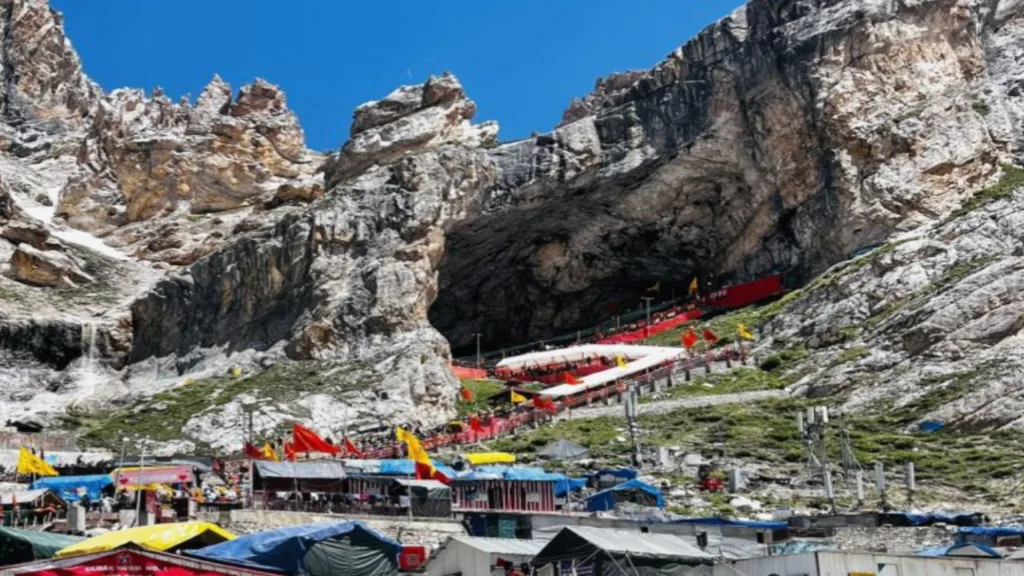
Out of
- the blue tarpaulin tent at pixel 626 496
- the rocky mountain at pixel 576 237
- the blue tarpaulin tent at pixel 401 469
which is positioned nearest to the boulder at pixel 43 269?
the rocky mountain at pixel 576 237

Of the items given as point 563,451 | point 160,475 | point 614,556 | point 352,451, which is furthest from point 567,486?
point 614,556

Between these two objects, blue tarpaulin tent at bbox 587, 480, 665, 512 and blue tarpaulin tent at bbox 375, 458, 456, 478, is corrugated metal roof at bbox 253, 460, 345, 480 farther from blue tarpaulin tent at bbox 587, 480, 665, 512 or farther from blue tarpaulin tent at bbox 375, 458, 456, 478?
blue tarpaulin tent at bbox 587, 480, 665, 512

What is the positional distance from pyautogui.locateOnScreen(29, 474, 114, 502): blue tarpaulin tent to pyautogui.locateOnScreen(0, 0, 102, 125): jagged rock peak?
106 meters

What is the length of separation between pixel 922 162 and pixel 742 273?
14788 mm

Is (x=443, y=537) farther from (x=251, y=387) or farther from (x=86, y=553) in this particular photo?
(x=251, y=387)

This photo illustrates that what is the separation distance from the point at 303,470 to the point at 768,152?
52.5 meters

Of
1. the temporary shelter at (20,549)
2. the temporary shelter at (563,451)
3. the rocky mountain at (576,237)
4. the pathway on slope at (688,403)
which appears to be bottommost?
the temporary shelter at (20,549)

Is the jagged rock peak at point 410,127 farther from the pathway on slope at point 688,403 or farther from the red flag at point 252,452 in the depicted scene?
the red flag at point 252,452

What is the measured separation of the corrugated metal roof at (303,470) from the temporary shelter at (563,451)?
14418mm

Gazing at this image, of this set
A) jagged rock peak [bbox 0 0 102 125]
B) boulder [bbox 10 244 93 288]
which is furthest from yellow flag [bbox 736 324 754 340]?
jagged rock peak [bbox 0 0 102 125]

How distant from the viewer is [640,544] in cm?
2866

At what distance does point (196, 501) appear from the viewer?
123 feet

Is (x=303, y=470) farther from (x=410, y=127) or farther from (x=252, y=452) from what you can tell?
(x=410, y=127)

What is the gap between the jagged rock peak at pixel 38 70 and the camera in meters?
143
